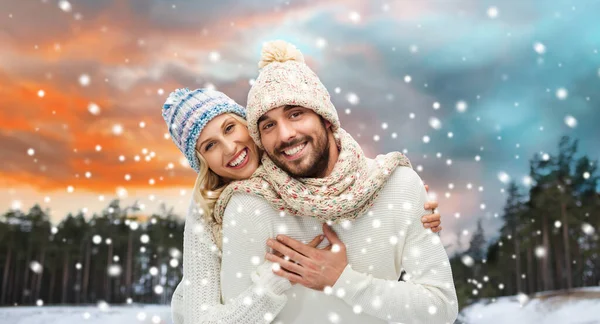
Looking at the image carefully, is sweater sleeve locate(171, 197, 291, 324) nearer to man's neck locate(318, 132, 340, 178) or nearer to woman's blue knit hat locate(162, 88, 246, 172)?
woman's blue knit hat locate(162, 88, 246, 172)

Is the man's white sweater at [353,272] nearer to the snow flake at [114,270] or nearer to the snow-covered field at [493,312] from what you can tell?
the snow-covered field at [493,312]

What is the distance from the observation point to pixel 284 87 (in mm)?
2246

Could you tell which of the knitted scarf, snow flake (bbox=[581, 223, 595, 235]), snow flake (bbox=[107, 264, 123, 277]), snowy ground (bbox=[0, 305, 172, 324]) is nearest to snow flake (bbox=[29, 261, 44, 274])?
snowy ground (bbox=[0, 305, 172, 324])

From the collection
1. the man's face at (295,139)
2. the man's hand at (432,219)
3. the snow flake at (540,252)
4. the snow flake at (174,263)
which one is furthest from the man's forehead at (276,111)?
the snow flake at (540,252)

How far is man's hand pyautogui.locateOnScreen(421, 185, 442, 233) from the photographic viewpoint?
2.25 metres

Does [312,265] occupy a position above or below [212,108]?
below

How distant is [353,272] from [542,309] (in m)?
8.56

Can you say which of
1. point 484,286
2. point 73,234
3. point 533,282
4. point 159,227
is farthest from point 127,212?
point 533,282

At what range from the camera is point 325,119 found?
2.40m

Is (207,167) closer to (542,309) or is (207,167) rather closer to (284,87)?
(284,87)

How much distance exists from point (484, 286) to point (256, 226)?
319 inches

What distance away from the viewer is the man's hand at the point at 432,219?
2246 mm

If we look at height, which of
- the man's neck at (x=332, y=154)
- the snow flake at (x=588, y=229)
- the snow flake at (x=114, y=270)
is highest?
the snow flake at (x=588, y=229)

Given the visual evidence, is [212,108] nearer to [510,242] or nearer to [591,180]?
[510,242]
